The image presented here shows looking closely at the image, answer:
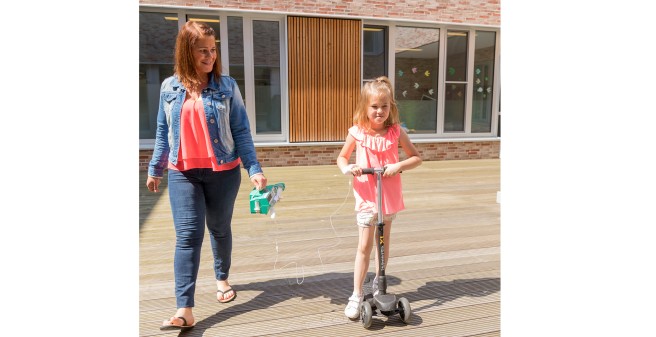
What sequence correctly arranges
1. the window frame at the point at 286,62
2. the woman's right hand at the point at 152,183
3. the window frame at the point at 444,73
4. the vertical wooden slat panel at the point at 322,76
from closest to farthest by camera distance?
the woman's right hand at the point at 152,183 < the window frame at the point at 286,62 < the vertical wooden slat panel at the point at 322,76 < the window frame at the point at 444,73

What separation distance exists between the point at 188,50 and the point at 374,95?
1.11 meters

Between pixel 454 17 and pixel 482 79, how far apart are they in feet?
6.28

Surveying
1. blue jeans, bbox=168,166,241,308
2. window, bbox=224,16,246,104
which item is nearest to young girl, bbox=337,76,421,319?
blue jeans, bbox=168,166,241,308

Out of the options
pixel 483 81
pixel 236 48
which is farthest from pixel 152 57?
pixel 483 81

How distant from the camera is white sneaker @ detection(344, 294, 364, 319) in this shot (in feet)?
8.95

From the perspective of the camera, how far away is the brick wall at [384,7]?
8986mm

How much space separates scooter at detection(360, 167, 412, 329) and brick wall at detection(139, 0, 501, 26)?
24.9ft

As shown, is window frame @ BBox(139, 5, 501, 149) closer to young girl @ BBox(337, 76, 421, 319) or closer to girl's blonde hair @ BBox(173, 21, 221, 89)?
girl's blonde hair @ BBox(173, 21, 221, 89)

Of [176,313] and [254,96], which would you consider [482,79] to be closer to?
[254,96]

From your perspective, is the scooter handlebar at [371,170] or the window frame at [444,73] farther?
the window frame at [444,73]

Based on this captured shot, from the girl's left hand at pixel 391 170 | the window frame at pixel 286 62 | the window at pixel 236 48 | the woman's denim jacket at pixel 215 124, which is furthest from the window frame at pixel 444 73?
the girl's left hand at pixel 391 170

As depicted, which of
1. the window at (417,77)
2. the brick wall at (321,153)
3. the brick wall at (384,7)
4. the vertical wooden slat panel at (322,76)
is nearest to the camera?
the brick wall at (384,7)

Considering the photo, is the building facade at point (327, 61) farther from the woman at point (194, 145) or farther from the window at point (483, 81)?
the woman at point (194, 145)

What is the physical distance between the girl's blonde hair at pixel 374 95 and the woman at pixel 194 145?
2.38 ft
